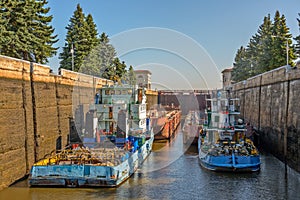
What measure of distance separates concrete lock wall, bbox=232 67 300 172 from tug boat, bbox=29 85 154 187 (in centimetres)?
1052

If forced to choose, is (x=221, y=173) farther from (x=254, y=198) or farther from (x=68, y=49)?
(x=68, y=49)

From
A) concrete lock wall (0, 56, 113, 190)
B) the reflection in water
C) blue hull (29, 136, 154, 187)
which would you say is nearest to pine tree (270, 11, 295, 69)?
the reflection in water

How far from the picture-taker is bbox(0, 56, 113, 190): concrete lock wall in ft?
58.2

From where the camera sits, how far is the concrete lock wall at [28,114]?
1773 centimetres

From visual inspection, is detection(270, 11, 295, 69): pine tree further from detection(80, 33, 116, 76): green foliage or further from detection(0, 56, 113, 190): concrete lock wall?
detection(0, 56, 113, 190): concrete lock wall

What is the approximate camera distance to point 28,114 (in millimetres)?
20312

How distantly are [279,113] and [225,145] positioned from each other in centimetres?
619

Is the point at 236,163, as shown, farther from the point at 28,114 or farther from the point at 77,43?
the point at 77,43

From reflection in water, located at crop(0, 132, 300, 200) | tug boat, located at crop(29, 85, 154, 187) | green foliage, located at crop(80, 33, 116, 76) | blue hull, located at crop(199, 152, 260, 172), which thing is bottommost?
reflection in water, located at crop(0, 132, 300, 200)

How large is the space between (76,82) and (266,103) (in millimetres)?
18623

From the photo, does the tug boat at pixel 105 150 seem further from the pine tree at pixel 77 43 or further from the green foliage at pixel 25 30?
the pine tree at pixel 77 43

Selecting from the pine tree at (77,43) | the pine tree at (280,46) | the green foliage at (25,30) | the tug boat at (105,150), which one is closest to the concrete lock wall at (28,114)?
the tug boat at (105,150)

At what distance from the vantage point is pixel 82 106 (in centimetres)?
3027

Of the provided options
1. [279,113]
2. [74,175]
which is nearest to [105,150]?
[74,175]
